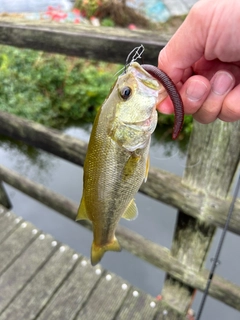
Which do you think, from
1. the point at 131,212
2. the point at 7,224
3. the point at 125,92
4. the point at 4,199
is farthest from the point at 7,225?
the point at 125,92

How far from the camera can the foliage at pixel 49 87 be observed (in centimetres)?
461

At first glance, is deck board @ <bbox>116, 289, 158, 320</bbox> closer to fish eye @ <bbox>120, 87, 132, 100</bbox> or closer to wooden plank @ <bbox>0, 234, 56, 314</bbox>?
wooden plank @ <bbox>0, 234, 56, 314</bbox>

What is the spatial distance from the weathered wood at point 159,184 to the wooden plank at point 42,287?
838 mm

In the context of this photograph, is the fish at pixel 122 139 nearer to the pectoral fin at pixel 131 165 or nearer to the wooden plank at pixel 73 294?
the pectoral fin at pixel 131 165

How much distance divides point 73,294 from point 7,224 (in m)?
0.82

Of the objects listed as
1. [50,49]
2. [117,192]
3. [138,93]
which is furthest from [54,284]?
[138,93]

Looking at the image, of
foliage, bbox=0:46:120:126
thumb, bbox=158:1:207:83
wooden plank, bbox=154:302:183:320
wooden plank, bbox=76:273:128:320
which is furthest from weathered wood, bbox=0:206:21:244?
foliage, bbox=0:46:120:126

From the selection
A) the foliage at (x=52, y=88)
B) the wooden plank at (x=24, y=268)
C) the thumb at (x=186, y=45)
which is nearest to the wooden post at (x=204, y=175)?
the thumb at (x=186, y=45)

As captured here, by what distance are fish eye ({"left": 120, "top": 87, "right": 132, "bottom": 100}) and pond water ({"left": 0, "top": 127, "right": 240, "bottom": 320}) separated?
143 cm

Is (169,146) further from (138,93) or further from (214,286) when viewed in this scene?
(138,93)

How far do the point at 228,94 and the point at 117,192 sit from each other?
46 centimetres

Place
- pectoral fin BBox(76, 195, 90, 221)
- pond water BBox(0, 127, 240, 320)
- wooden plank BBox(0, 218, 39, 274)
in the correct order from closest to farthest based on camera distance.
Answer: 1. pectoral fin BBox(76, 195, 90, 221)
2. wooden plank BBox(0, 218, 39, 274)
3. pond water BBox(0, 127, 240, 320)

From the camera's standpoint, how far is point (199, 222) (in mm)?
1706

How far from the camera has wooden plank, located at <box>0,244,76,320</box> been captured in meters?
2.00
